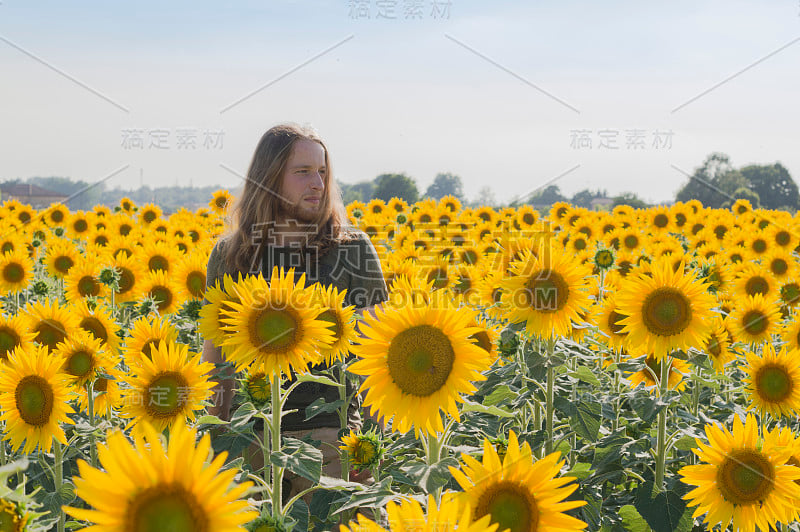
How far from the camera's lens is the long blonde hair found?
382 cm

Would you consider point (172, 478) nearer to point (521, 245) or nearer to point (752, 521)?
point (752, 521)

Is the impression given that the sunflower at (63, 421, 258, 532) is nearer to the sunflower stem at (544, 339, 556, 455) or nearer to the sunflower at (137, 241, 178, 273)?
the sunflower stem at (544, 339, 556, 455)

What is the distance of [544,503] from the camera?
4.77ft

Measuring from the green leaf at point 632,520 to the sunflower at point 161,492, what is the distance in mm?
2219

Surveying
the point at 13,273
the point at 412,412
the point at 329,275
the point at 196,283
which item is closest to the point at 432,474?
the point at 412,412

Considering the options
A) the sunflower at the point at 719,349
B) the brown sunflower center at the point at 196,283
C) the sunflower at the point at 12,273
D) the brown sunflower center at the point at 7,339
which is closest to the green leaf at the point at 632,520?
the sunflower at the point at 719,349

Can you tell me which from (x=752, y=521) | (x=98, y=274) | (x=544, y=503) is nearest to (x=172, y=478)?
(x=544, y=503)

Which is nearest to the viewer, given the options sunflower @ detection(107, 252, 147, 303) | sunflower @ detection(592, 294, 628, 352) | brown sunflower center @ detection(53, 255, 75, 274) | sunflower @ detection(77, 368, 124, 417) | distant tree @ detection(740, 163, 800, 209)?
sunflower @ detection(77, 368, 124, 417)

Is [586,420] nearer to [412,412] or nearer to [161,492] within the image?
[412,412]

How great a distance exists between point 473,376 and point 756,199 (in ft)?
118

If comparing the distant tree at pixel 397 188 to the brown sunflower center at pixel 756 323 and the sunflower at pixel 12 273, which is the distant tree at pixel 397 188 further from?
the brown sunflower center at pixel 756 323

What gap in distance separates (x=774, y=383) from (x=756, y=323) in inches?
60.2

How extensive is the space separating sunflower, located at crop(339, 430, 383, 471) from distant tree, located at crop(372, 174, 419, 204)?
10963mm

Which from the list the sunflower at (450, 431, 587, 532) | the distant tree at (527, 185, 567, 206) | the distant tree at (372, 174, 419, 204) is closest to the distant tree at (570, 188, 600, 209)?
the distant tree at (527, 185, 567, 206)
